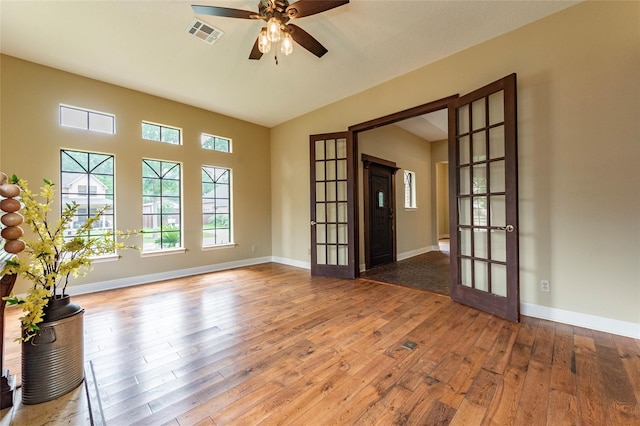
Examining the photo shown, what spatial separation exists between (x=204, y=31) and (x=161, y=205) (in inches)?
115

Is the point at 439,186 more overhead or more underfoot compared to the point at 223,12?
more underfoot

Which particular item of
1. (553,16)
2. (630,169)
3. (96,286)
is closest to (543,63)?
(553,16)

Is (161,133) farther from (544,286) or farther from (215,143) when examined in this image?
(544,286)

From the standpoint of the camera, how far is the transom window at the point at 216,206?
198 inches

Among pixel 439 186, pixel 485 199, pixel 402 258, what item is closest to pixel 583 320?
pixel 485 199

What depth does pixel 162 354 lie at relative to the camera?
82.4 inches

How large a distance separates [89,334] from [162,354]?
37.3 inches

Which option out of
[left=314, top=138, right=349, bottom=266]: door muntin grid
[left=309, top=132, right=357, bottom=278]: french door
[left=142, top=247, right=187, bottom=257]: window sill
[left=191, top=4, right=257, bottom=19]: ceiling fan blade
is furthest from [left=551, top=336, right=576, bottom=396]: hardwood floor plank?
[left=142, top=247, right=187, bottom=257]: window sill

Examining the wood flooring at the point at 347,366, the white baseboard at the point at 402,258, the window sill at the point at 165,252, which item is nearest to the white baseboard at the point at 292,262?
the white baseboard at the point at 402,258

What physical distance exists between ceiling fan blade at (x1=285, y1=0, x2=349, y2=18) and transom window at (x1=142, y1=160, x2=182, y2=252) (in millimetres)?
3487

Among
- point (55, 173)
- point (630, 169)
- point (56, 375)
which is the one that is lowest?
point (56, 375)

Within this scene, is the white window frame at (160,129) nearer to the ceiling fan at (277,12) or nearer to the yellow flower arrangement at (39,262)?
the ceiling fan at (277,12)

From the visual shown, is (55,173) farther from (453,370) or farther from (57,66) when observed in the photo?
(453,370)

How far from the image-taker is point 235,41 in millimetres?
2928
